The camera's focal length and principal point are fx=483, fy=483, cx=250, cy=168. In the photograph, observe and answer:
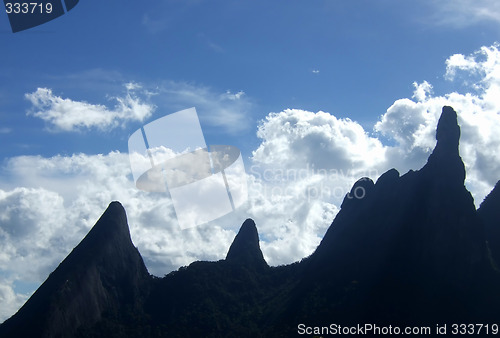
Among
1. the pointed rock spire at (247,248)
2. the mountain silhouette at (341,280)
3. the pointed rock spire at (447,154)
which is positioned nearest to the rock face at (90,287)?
the mountain silhouette at (341,280)

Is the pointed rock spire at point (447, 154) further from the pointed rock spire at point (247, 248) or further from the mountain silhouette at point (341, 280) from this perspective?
the pointed rock spire at point (247, 248)

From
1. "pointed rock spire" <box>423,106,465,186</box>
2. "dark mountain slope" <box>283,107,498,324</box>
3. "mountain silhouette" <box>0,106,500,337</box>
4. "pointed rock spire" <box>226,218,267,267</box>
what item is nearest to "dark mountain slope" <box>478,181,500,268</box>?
"mountain silhouette" <box>0,106,500,337</box>

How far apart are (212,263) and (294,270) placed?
63.2ft

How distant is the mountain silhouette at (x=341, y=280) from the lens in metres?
71.6

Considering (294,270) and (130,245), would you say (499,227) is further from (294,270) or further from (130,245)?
(130,245)

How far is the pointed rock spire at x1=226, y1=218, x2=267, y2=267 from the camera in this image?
111500 millimetres

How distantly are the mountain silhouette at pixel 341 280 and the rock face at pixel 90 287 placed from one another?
0.67ft

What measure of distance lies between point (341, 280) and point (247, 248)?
3524 cm

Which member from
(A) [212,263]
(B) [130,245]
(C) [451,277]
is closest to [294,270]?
(A) [212,263]

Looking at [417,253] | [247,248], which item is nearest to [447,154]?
[417,253]

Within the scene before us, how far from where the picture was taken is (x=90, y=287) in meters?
85.1

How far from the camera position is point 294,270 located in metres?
111

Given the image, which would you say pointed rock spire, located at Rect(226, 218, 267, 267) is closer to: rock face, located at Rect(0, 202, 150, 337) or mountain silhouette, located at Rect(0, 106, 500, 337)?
mountain silhouette, located at Rect(0, 106, 500, 337)

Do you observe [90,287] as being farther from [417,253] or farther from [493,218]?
[493,218]
